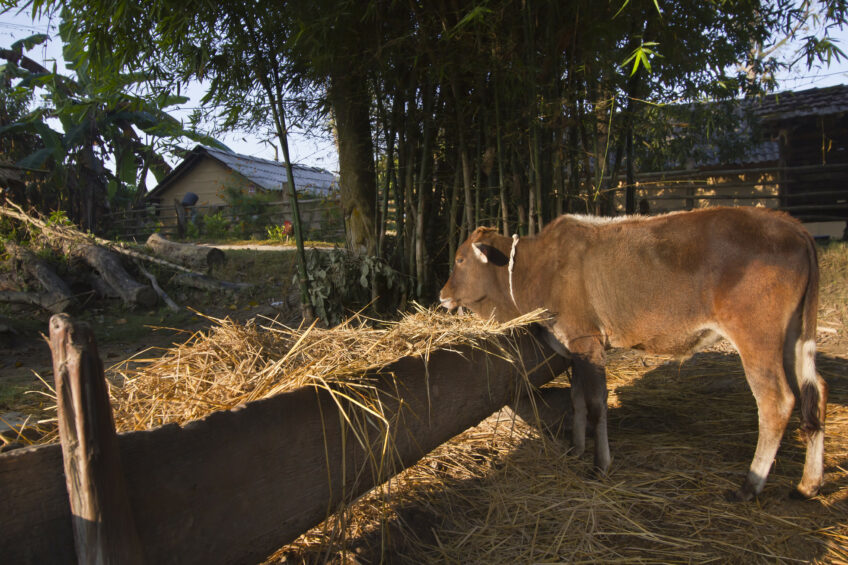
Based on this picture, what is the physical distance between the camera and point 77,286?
8883mm

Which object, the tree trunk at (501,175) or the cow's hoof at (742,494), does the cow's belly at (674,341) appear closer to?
the cow's hoof at (742,494)

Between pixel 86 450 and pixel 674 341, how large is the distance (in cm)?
286

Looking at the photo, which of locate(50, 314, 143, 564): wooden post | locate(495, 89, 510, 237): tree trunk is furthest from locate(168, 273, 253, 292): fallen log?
locate(50, 314, 143, 564): wooden post

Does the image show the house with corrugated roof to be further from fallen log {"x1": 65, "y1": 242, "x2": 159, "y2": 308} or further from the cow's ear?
the cow's ear

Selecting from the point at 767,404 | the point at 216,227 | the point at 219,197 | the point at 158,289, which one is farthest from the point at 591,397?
the point at 219,197

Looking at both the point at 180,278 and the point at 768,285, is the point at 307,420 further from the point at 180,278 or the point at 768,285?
the point at 180,278

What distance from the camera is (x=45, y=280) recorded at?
318 inches

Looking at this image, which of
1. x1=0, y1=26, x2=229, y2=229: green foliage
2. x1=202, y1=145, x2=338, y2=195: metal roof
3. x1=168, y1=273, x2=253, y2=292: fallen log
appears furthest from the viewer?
x1=202, y1=145, x2=338, y2=195: metal roof

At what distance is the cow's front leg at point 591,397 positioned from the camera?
123 inches

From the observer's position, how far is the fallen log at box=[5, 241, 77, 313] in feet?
25.6

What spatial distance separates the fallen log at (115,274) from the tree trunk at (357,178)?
4.36 meters

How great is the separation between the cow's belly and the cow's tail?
40cm

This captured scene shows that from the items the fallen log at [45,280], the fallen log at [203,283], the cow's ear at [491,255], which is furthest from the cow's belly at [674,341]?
the fallen log at [45,280]

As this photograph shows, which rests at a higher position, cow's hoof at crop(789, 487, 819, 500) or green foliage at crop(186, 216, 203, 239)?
green foliage at crop(186, 216, 203, 239)
